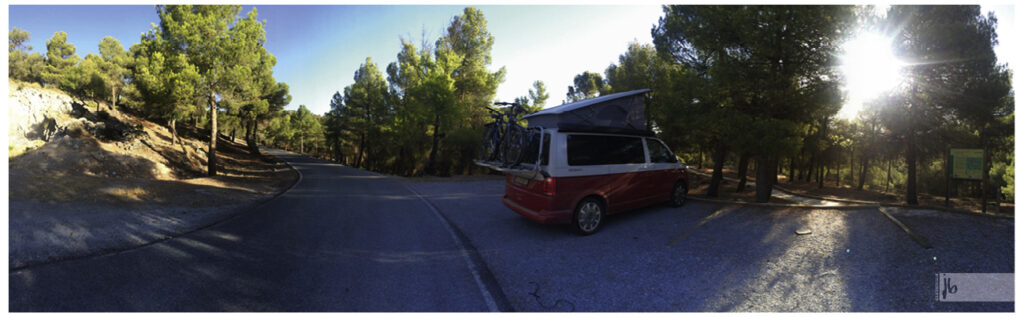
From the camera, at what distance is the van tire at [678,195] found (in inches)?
263

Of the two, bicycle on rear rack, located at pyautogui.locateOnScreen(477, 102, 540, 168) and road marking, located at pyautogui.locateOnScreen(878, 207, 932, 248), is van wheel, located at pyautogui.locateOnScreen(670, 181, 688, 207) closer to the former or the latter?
road marking, located at pyautogui.locateOnScreen(878, 207, 932, 248)

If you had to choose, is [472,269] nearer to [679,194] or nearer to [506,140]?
[506,140]

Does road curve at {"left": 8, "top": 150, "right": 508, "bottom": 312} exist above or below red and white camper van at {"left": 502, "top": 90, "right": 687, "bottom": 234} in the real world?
below

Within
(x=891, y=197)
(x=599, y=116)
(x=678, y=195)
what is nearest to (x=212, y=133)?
(x=599, y=116)

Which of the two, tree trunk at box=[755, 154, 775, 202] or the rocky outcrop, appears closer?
tree trunk at box=[755, 154, 775, 202]

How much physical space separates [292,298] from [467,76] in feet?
66.8

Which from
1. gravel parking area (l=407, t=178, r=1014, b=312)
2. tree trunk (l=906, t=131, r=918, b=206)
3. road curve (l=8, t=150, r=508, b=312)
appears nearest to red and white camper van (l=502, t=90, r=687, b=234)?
gravel parking area (l=407, t=178, r=1014, b=312)

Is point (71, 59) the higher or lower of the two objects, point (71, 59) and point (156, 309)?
the higher

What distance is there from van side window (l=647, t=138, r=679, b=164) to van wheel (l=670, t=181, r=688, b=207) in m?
0.54

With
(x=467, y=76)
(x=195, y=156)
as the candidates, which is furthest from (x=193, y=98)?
(x=467, y=76)

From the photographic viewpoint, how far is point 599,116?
19.5 ft

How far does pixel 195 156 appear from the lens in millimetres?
22203

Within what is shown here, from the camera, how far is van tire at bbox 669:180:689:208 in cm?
668

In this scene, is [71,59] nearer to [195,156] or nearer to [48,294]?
[195,156]
